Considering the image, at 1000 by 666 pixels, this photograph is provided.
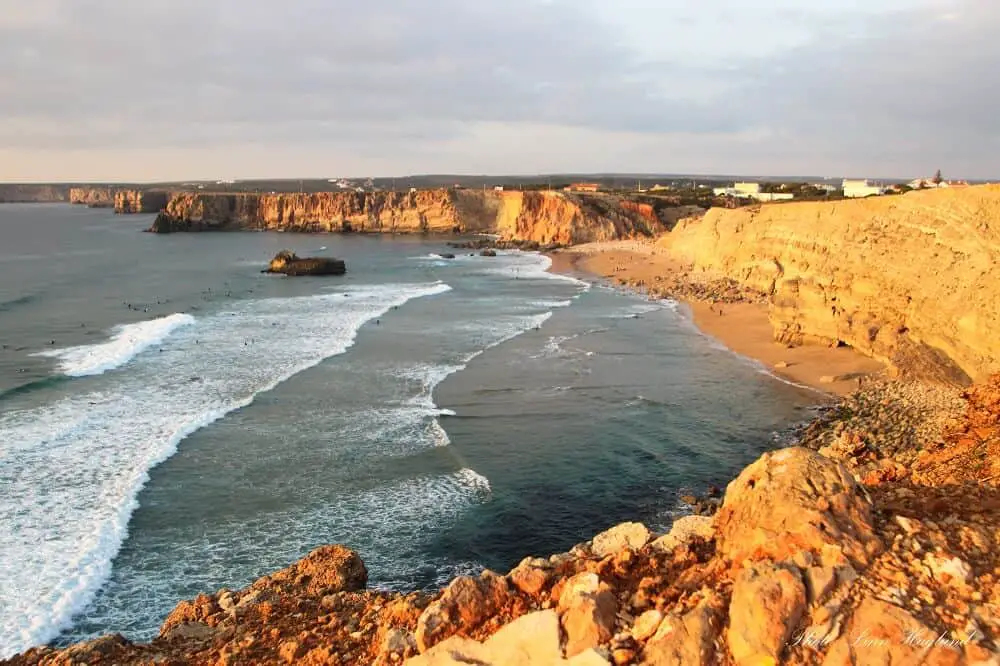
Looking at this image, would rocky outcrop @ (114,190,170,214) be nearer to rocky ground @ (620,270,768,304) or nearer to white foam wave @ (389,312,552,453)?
rocky ground @ (620,270,768,304)

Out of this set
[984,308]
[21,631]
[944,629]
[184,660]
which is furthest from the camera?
[984,308]

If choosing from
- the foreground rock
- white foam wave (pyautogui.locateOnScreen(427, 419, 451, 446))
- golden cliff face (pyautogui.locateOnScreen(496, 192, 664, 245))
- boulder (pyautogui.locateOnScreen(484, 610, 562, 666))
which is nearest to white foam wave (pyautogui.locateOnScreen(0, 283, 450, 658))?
the foreground rock

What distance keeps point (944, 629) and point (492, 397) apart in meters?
19.4

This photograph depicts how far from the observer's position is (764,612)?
17.2ft

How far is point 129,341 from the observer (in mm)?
32312

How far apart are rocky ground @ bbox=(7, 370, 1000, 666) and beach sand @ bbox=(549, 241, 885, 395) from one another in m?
18.0

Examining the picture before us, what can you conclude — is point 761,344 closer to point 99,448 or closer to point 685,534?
point 99,448

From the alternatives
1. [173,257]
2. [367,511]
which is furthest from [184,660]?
[173,257]

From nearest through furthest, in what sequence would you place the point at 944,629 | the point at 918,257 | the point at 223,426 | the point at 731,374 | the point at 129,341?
the point at 944,629 → the point at 223,426 → the point at 918,257 → the point at 731,374 → the point at 129,341

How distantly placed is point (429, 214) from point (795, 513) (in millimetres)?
106523

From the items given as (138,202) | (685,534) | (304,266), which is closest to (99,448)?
(685,534)

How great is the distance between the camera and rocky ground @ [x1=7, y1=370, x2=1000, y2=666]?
5.18 meters

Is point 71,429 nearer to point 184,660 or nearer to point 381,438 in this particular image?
point 381,438

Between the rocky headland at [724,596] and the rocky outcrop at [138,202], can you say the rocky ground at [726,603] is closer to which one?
the rocky headland at [724,596]
